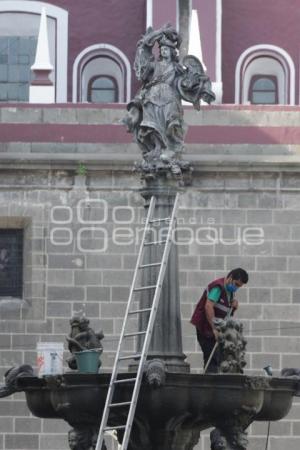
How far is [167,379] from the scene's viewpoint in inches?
907

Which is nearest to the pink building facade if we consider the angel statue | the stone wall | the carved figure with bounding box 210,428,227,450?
the stone wall

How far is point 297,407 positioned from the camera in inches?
1289

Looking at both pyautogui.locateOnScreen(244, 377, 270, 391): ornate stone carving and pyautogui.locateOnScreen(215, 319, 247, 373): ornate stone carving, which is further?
pyautogui.locateOnScreen(215, 319, 247, 373): ornate stone carving

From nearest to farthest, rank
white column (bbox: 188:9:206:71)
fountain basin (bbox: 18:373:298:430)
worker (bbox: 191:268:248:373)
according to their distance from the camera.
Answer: fountain basin (bbox: 18:373:298:430) → worker (bbox: 191:268:248:373) → white column (bbox: 188:9:206:71)

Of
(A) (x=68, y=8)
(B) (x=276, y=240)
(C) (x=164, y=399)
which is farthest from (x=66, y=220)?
(C) (x=164, y=399)

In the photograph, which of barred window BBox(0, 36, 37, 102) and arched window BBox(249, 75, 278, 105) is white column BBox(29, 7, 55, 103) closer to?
barred window BBox(0, 36, 37, 102)

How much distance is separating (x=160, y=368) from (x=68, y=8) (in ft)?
56.1

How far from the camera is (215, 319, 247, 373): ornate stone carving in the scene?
2370 cm

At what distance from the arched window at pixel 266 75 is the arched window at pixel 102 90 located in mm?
1953

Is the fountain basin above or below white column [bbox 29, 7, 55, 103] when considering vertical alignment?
below

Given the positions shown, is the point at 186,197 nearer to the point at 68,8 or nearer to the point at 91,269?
the point at 91,269

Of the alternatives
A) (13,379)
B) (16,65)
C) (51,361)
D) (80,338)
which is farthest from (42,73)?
(13,379)

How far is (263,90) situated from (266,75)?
32 centimetres

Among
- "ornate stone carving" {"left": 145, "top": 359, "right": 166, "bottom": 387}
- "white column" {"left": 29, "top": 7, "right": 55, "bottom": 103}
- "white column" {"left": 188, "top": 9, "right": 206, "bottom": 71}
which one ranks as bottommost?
"ornate stone carving" {"left": 145, "top": 359, "right": 166, "bottom": 387}
